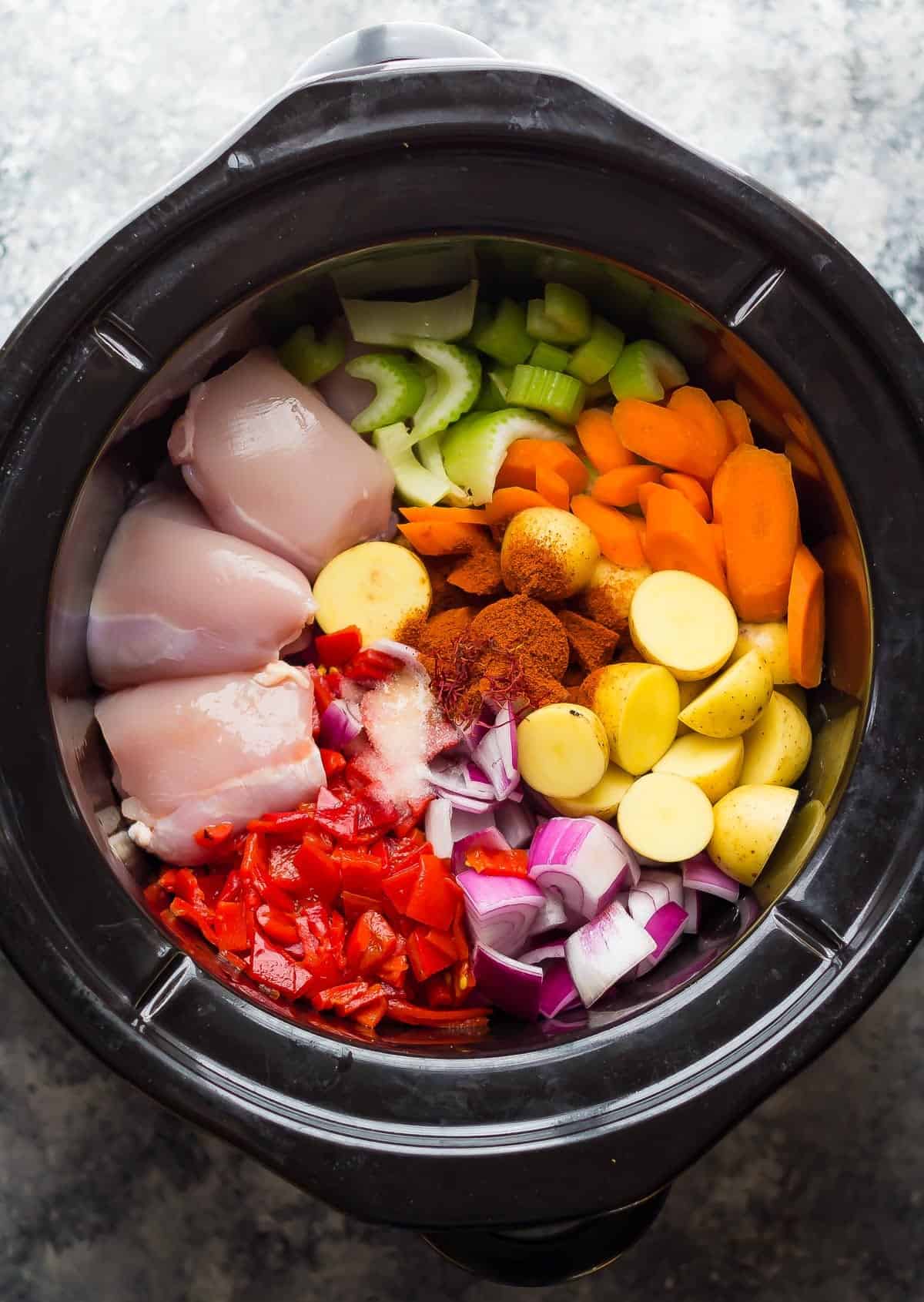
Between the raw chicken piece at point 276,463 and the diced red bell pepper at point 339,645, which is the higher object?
the raw chicken piece at point 276,463

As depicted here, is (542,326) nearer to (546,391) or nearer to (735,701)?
(546,391)

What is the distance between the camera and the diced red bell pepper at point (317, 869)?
4.17ft

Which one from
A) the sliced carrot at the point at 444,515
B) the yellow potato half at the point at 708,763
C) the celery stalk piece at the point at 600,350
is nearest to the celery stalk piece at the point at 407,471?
the sliced carrot at the point at 444,515

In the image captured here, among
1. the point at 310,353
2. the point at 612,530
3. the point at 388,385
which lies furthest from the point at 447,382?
the point at 612,530

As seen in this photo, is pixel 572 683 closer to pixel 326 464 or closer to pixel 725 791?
pixel 725 791

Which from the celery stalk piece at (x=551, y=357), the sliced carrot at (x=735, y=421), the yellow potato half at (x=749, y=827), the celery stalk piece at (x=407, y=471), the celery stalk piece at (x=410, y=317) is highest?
the sliced carrot at (x=735, y=421)

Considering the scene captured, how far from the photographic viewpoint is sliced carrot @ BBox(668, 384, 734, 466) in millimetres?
1282

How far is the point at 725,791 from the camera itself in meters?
1.30

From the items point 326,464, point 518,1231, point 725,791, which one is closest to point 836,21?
point 326,464

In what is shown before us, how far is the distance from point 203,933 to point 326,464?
58 cm

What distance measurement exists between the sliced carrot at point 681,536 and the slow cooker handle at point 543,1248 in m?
0.71

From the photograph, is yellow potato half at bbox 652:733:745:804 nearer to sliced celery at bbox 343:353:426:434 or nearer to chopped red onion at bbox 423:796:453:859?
chopped red onion at bbox 423:796:453:859

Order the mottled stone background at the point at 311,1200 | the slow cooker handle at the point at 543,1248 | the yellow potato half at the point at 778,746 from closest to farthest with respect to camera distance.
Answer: the slow cooker handle at the point at 543,1248
the yellow potato half at the point at 778,746
the mottled stone background at the point at 311,1200

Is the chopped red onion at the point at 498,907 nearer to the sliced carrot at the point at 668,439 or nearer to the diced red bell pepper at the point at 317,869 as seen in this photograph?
the diced red bell pepper at the point at 317,869
